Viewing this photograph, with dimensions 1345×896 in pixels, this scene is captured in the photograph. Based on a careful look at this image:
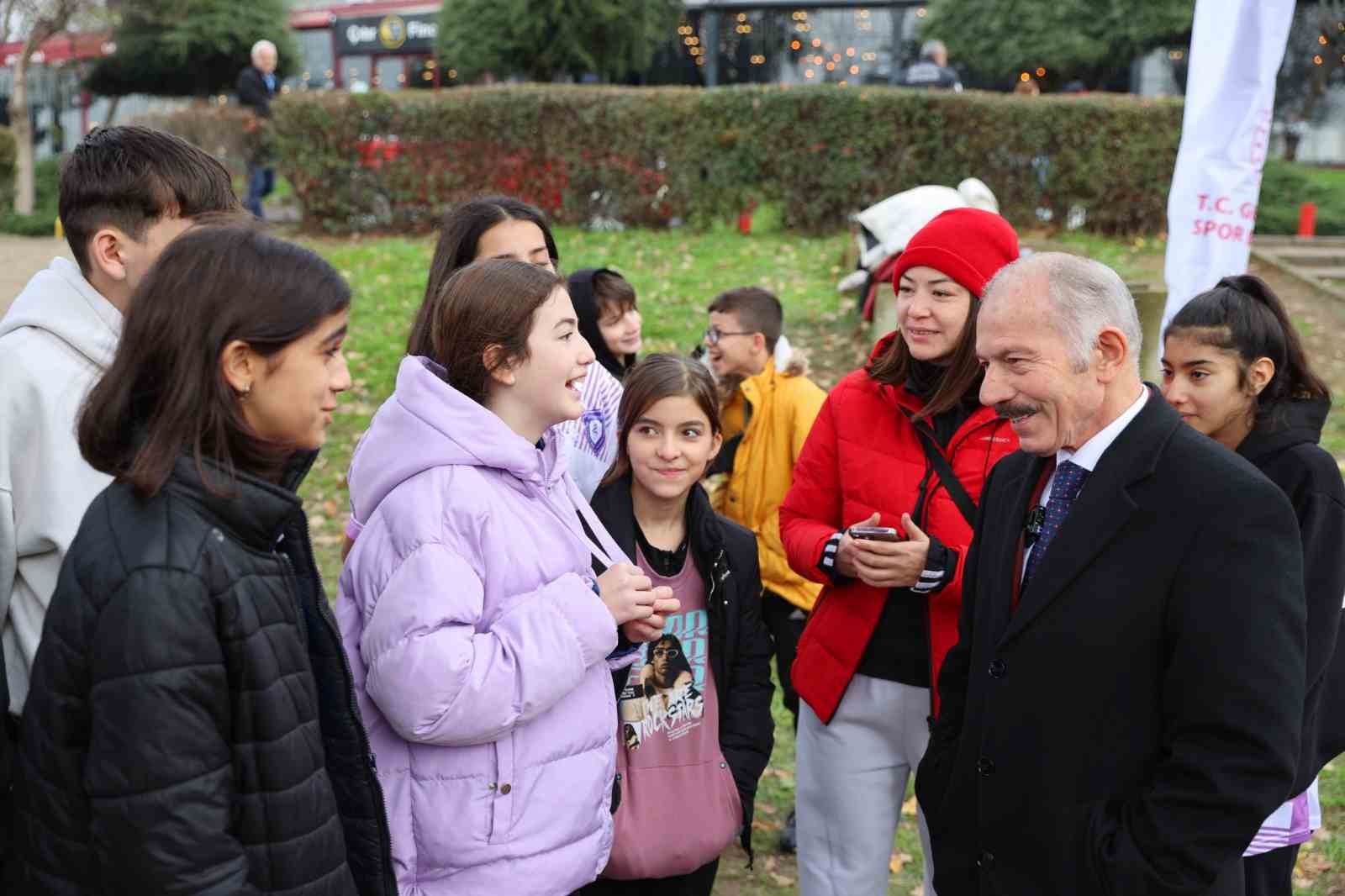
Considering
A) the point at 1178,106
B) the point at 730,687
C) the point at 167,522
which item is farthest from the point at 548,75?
the point at 167,522

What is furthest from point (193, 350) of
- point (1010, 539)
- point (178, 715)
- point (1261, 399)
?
point (1261, 399)

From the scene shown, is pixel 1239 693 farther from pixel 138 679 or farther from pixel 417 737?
pixel 138 679

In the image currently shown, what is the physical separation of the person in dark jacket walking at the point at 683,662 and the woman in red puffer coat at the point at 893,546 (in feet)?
0.62

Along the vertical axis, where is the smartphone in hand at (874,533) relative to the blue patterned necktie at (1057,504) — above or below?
below

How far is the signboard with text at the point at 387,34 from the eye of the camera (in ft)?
93.0

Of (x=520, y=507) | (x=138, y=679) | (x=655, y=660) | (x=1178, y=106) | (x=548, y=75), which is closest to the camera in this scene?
(x=138, y=679)

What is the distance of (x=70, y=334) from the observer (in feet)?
8.49

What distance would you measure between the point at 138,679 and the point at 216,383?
47 cm

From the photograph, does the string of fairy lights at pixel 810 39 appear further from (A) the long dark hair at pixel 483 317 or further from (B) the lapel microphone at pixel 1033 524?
(B) the lapel microphone at pixel 1033 524

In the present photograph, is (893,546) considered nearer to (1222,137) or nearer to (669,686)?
(669,686)

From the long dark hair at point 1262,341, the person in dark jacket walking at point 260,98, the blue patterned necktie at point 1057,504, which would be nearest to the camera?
the blue patterned necktie at point 1057,504

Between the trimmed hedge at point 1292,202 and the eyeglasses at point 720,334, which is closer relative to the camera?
the eyeglasses at point 720,334

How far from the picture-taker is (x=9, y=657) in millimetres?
2482

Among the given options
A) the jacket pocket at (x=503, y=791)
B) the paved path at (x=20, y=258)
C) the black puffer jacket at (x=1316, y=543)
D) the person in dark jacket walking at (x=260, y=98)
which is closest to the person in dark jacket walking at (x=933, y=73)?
the person in dark jacket walking at (x=260, y=98)
